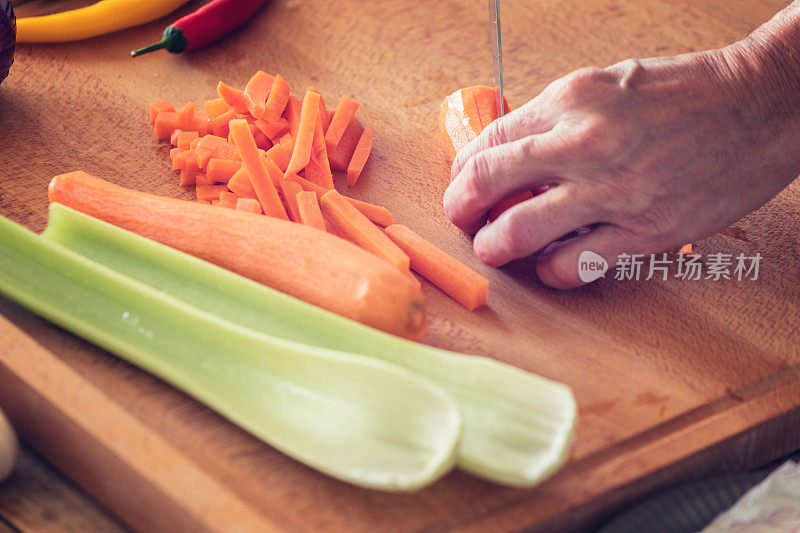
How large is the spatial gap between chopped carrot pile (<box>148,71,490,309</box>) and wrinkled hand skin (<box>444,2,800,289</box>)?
234 mm

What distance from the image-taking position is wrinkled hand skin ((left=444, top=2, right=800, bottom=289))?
1.79 m

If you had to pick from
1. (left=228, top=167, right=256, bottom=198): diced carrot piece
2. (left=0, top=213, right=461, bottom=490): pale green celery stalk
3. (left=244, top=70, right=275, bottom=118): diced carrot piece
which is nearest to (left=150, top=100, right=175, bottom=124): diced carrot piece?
(left=244, top=70, right=275, bottom=118): diced carrot piece

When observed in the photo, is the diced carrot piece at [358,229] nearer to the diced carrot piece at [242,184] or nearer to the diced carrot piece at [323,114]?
the diced carrot piece at [242,184]

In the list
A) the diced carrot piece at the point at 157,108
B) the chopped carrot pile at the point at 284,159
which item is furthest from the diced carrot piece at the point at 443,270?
the diced carrot piece at the point at 157,108

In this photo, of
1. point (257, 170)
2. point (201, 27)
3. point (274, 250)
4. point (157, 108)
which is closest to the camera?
point (274, 250)

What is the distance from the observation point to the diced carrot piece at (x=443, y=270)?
72.1 inches

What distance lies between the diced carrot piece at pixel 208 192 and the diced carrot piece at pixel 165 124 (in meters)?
0.29

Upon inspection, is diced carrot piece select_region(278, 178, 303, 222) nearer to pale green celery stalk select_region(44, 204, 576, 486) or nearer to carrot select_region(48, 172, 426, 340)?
carrot select_region(48, 172, 426, 340)

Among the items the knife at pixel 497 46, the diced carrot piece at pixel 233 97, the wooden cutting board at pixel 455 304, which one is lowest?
the wooden cutting board at pixel 455 304

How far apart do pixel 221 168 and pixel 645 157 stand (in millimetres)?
1078

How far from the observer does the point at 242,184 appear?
2.04 meters

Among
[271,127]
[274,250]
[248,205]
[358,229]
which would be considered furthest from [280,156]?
[274,250]

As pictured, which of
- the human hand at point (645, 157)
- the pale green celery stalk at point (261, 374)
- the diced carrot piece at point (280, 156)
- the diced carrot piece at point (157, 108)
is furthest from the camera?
the diced carrot piece at point (157, 108)

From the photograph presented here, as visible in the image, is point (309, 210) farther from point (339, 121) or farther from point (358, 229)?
point (339, 121)
